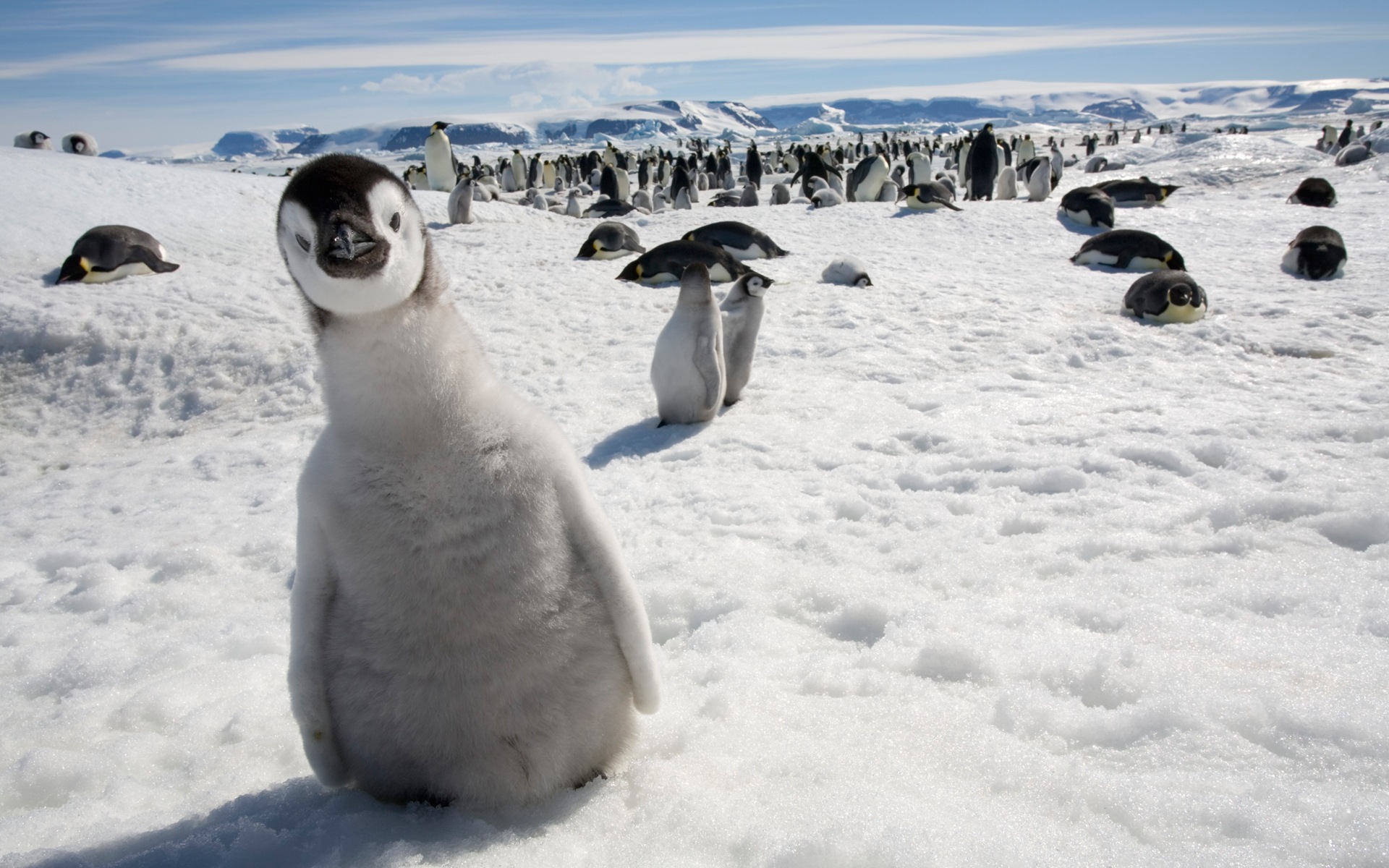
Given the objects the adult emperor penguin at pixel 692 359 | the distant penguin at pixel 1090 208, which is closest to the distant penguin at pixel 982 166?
the distant penguin at pixel 1090 208

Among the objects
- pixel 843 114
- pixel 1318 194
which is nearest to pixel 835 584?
pixel 1318 194

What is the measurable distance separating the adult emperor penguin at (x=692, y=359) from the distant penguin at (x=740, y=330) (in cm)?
37

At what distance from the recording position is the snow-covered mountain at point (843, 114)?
10669cm

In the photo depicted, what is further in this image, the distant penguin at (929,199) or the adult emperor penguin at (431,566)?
the distant penguin at (929,199)

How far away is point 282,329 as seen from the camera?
22.6 ft

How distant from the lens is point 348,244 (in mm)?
1407

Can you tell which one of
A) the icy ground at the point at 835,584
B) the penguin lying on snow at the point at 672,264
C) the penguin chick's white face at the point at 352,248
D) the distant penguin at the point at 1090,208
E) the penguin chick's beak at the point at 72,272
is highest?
the penguin chick's white face at the point at 352,248

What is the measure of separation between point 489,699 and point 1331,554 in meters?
2.76

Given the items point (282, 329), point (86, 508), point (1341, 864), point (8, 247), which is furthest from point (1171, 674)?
point (8, 247)

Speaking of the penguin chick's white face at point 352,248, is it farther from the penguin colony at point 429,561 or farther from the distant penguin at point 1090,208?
the distant penguin at point 1090,208

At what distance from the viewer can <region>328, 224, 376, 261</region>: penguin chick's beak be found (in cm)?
140

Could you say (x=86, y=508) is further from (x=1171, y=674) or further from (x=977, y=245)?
(x=977, y=245)

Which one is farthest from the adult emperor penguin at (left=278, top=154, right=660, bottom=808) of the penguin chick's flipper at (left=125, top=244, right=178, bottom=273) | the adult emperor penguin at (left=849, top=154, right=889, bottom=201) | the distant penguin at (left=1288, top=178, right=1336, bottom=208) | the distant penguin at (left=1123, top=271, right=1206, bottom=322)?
the adult emperor penguin at (left=849, top=154, right=889, bottom=201)

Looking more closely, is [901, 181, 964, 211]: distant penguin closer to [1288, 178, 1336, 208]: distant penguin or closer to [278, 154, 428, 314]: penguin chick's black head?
[1288, 178, 1336, 208]: distant penguin
